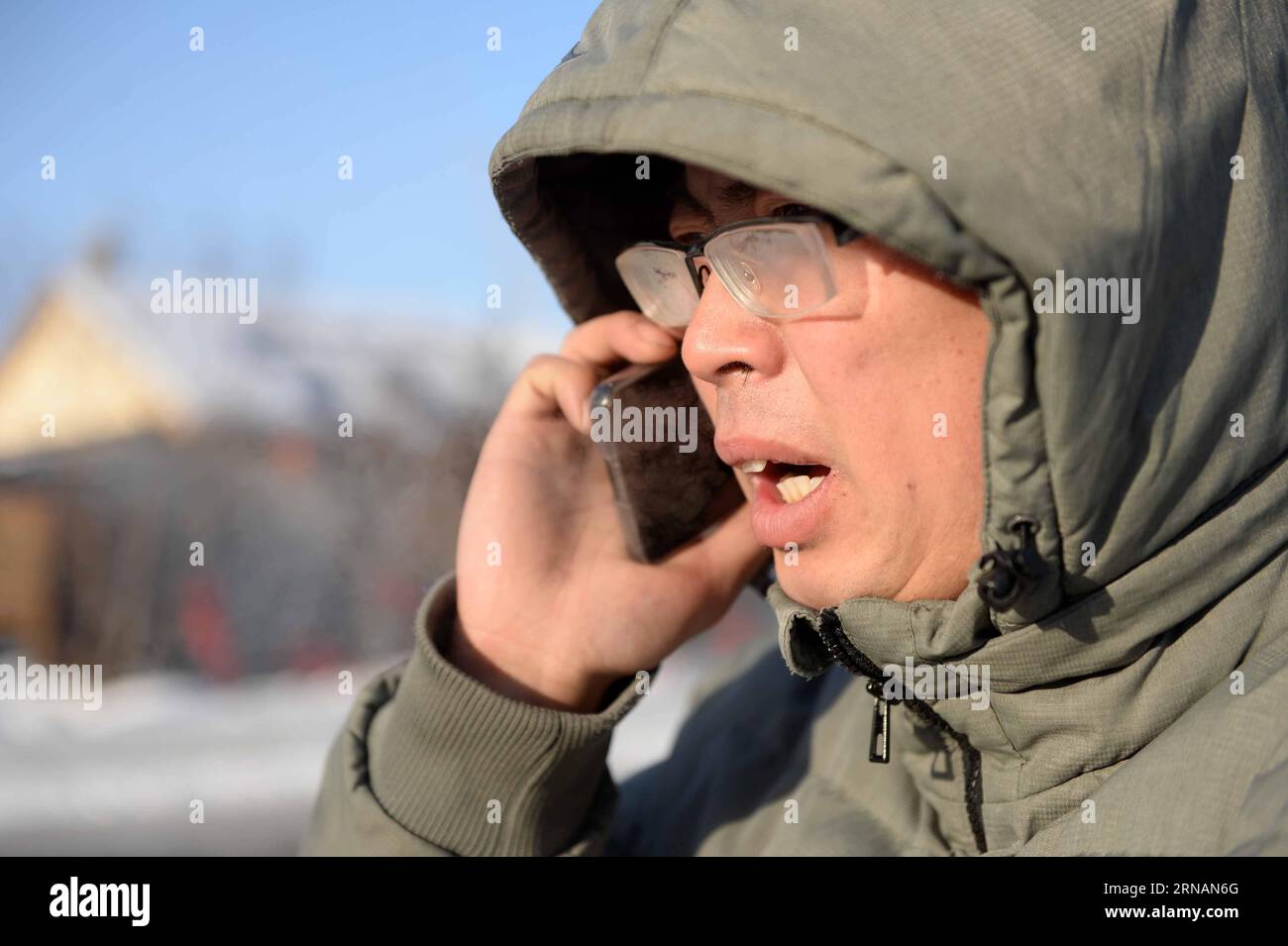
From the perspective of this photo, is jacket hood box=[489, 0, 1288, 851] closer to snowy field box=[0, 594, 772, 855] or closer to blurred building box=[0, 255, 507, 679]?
snowy field box=[0, 594, 772, 855]

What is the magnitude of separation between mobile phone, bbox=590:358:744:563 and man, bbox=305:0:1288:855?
0.39 meters

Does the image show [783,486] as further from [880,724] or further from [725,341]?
[880,724]

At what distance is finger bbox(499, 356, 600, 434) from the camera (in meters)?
2.20

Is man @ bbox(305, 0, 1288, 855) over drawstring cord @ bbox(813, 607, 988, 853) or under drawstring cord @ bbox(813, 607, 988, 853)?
over

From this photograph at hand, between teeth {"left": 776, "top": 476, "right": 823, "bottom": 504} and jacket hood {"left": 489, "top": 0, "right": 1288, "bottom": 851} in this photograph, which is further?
teeth {"left": 776, "top": 476, "right": 823, "bottom": 504}

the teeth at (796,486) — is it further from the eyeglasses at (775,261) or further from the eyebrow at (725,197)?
the eyebrow at (725,197)

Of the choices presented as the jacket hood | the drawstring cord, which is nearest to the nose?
the jacket hood

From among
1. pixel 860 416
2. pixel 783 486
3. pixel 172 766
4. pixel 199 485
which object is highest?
pixel 860 416

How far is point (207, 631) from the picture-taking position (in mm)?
8844

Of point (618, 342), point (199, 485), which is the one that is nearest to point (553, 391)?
point (618, 342)

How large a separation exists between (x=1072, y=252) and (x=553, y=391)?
118 centimetres

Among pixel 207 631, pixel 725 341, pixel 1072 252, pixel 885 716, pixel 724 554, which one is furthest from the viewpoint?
pixel 207 631

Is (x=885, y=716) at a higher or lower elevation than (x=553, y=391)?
lower
